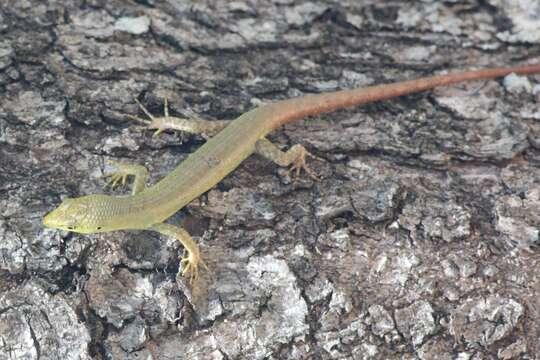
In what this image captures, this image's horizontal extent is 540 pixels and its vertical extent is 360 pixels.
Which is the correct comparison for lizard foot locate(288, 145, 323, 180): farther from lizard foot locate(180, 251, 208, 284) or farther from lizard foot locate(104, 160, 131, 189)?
lizard foot locate(104, 160, 131, 189)

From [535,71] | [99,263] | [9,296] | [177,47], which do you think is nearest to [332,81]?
[177,47]

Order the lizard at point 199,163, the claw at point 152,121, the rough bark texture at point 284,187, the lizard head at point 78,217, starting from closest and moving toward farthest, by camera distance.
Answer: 1. the rough bark texture at point 284,187
2. the lizard head at point 78,217
3. the lizard at point 199,163
4. the claw at point 152,121

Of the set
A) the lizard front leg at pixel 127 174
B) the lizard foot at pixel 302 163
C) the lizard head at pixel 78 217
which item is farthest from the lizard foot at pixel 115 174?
the lizard foot at pixel 302 163

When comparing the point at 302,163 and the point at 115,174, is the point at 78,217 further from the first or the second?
the point at 302,163

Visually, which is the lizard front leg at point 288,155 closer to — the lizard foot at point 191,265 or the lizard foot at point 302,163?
the lizard foot at point 302,163

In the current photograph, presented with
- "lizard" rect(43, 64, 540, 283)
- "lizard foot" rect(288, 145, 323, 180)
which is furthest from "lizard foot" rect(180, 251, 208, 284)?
"lizard foot" rect(288, 145, 323, 180)
